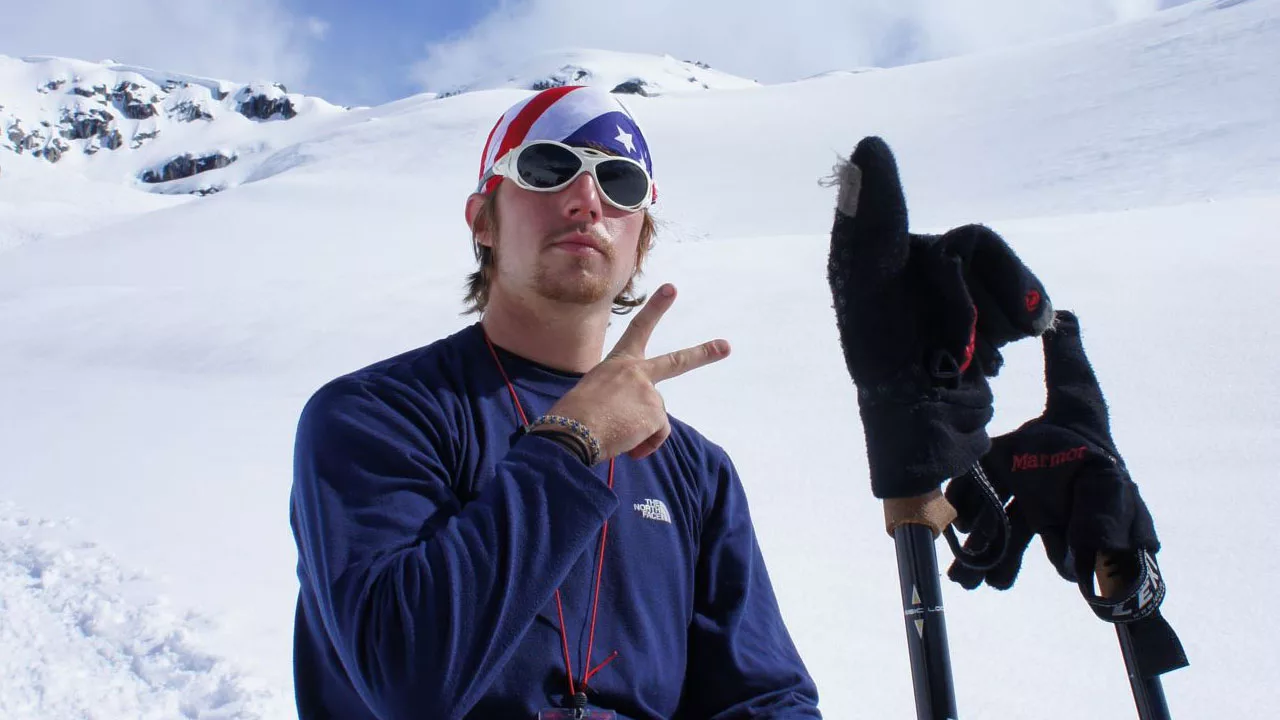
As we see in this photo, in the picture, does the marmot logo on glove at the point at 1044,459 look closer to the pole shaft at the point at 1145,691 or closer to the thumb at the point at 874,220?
the pole shaft at the point at 1145,691

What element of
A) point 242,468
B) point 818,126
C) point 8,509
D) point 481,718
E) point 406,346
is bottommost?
point 481,718

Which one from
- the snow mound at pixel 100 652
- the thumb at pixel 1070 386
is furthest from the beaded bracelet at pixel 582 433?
the snow mound at pixel 100 652

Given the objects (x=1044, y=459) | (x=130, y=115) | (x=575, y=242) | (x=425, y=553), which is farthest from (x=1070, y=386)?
(x=130, y=115)

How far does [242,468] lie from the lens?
7.48 metres

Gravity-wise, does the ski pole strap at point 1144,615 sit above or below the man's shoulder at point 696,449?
below

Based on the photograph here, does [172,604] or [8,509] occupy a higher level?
[8,509]

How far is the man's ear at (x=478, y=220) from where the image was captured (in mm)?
2314

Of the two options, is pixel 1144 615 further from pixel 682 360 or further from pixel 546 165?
pixel 546 165

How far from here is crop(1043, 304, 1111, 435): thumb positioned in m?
1.92

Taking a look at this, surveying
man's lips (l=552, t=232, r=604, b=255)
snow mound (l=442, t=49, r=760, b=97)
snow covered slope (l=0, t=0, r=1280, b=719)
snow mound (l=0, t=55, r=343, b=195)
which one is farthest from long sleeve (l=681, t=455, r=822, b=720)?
snow mound (l=442, t=49, r=760, b=97)

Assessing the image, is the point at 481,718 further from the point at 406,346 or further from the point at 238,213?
the point at 238,213

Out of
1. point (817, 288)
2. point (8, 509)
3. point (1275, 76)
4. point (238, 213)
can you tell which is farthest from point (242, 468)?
point (1275, 76)

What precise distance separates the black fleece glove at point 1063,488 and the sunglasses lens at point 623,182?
944 mm

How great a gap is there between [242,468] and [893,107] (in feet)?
126
